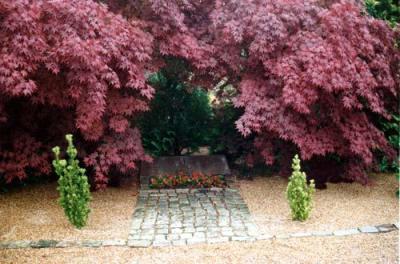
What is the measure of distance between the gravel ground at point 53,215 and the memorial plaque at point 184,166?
1.73 feet

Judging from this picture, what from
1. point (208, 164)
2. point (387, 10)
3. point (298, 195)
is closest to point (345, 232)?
point (298, 195)

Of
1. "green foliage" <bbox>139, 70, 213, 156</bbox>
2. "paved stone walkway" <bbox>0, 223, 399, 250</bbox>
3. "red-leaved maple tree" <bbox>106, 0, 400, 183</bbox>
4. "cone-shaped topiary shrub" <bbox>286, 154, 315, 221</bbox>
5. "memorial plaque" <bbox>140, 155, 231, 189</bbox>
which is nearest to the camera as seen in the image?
"paved stone walkway" <bbox>0, 223, 399, 250</bbox>

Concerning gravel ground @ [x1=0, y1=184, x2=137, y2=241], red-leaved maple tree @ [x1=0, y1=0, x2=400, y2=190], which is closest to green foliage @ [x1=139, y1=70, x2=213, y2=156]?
red-leaved maple tree @ [x1=0, y1=0, x2=400, y2=190]

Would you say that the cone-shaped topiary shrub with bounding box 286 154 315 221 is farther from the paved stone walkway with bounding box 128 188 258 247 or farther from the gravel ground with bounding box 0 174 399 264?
the paved stone walkway with bounding box 128 188 258 247

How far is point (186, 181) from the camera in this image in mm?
7832

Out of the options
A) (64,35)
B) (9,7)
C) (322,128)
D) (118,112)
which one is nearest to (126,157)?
(118,112)

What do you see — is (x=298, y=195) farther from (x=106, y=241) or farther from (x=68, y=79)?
(x=68, y=79)

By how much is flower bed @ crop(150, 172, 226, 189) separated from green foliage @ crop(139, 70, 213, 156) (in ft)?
3.74

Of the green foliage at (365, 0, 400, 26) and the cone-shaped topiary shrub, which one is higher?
the green foliage at (365, 0, 400, 26)

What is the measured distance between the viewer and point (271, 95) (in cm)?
727

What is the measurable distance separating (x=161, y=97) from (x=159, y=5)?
2377 mm

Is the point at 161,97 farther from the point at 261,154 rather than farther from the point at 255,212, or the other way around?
the point at 255,212

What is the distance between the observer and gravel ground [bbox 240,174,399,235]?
6.03m

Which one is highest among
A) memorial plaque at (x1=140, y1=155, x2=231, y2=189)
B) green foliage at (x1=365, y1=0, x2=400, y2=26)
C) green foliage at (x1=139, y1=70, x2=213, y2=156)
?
Result: green foliage at (x1=365, y1=0, x2=400, y2=26)
